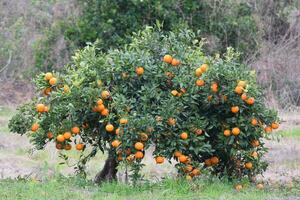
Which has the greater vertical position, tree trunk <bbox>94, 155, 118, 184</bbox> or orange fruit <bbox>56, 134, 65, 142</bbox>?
orange fruit <bbox>56, 134, 65, 142</bbox>

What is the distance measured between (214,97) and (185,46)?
858mm

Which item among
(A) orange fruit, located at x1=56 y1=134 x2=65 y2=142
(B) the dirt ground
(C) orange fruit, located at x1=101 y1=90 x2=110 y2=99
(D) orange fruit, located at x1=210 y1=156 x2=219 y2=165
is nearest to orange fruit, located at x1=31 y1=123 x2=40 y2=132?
(A) orange fruit, located at x1=56 y1=134 x2=65 y2=142

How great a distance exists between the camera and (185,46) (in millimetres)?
8727

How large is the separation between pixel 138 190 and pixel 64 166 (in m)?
4.71

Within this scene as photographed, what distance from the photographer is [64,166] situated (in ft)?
40.3

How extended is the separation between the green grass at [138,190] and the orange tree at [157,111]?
0.26 meters

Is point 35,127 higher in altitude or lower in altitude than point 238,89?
lower

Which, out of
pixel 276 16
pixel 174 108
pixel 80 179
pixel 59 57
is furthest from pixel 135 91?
pixel 276 16

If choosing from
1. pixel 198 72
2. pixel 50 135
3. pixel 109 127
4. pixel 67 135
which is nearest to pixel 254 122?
pixel 198 72

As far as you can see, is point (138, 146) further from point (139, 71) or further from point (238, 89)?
point (238, 89)

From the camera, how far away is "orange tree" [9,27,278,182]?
7895 mm

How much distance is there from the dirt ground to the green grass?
1909 mm

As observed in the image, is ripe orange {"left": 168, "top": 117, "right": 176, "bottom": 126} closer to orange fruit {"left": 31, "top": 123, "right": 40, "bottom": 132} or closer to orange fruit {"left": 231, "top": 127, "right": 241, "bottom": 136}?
orange fruit {"left": 231, "top": 127, "right": 241, "bottom": 136}

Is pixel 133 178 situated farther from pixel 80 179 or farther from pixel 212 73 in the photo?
pixel 212 73
